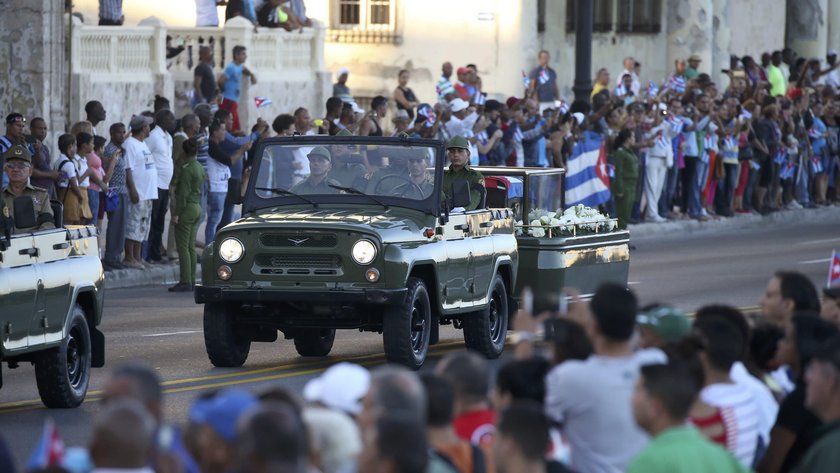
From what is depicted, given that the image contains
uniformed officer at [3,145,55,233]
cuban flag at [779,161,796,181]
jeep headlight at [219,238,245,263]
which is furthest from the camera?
cuban flag at [779,161,796,181]

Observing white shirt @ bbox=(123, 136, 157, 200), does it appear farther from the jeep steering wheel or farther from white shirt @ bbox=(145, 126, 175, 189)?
the jeep steering wheel

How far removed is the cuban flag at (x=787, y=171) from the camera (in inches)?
1361

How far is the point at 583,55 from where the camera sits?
31.4m

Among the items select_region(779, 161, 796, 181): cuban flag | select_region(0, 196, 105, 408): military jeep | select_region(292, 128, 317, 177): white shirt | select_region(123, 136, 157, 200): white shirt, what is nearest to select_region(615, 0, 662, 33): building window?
select_region(779, 161, 796, 181): cuban flag

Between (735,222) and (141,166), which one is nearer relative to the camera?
(141,166)

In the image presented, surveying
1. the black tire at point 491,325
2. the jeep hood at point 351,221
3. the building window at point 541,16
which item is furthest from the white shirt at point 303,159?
the building window at point 541,16

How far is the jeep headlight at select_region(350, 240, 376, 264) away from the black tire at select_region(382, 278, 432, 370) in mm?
417

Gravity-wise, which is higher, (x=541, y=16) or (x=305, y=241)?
(x=541, y=16)

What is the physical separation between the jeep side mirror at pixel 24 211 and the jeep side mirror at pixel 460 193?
4145mm

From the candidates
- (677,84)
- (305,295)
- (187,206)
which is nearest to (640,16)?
(677,84)

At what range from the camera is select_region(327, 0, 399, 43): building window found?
1563 inches

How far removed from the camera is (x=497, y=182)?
1789 centimetres

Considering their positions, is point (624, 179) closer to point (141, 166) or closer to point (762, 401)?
point (141, 166)

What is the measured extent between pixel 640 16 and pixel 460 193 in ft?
94.7
